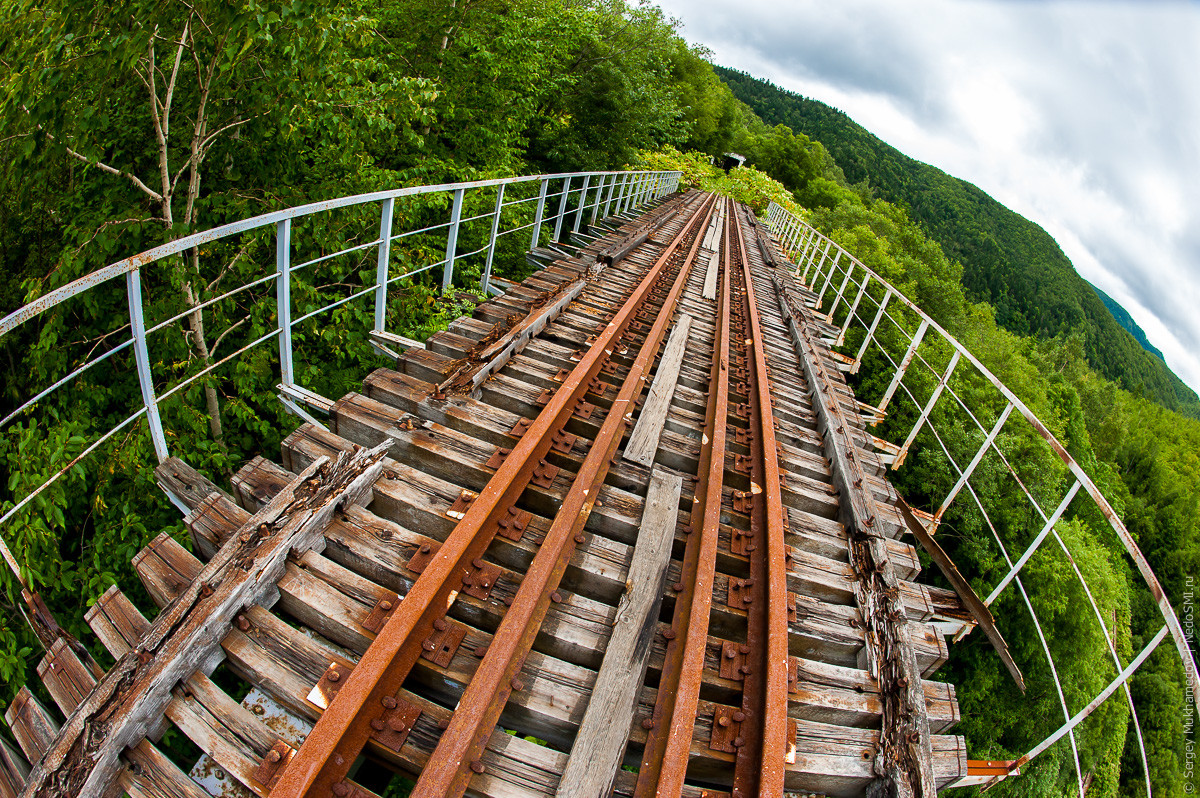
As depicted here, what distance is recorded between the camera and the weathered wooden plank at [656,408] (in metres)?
3.68

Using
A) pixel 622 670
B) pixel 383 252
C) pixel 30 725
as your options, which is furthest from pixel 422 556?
pixel 383 252

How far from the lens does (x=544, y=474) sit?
3219 mm

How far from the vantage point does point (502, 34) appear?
8.21 meters

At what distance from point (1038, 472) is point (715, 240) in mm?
10038

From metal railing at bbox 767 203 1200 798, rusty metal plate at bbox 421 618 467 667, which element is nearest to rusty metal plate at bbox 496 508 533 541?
rusty metal plate at bbox 421 618 467 667

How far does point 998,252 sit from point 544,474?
114609mm

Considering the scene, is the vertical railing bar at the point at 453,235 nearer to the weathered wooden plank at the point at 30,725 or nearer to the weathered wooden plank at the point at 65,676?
the weathered wooden plank at the point at 65,676

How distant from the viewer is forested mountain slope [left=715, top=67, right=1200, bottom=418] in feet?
288

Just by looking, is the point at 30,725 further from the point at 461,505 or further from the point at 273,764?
the point at 461,505

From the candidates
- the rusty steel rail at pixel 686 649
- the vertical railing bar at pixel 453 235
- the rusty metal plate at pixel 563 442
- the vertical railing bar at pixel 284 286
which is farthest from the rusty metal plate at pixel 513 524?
the vertical railing bar at pixel 453 235

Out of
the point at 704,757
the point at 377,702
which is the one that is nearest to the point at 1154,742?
the point at 704,757

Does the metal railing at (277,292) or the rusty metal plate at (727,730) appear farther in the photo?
the metal railing at (277,292)

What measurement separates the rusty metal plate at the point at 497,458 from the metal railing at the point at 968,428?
2941mm

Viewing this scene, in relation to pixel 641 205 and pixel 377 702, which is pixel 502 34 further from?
pixel 641 205
